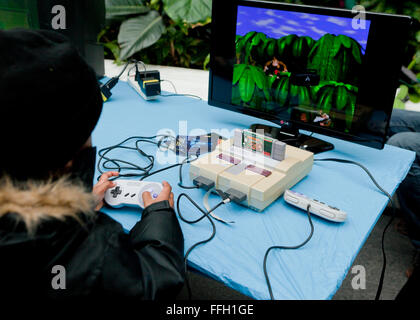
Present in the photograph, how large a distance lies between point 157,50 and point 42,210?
8.11 feet

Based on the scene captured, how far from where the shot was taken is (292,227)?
843mm

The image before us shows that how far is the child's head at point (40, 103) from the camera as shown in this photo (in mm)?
512

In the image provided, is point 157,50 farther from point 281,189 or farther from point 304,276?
point 304,276

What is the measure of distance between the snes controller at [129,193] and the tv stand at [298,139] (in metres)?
0.54

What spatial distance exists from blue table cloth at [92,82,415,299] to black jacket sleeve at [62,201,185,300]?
7 centimetres

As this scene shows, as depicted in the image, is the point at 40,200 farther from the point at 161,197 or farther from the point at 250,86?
the point at 250,86

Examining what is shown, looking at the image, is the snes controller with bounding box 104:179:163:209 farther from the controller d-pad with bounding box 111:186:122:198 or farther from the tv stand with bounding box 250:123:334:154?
the tv stand with bounding box 250:123:334:154

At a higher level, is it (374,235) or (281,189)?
(281,189)

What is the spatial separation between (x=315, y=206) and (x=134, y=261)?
0.46 meters

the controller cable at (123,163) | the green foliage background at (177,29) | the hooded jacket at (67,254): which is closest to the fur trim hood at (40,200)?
the hooded jacket at (67,254)

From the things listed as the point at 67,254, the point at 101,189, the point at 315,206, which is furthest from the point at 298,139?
the point at 67,254
